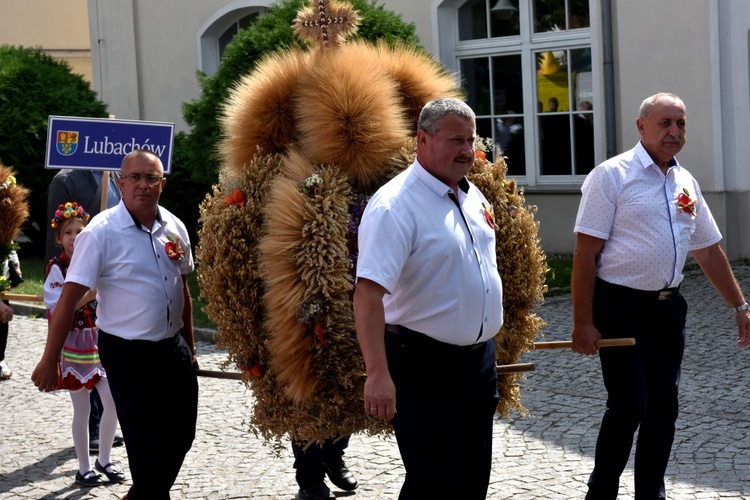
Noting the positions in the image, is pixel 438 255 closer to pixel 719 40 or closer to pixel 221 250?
pixel 221 250

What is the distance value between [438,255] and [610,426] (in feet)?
4.79

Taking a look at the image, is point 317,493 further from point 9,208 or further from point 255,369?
point 9,208

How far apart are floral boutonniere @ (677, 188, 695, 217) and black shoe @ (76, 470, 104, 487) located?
3.38 metres

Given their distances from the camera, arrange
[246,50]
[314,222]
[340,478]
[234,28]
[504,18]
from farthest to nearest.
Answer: [234,28]
[504,18]
[246,50]
[340,478]
[314,222]

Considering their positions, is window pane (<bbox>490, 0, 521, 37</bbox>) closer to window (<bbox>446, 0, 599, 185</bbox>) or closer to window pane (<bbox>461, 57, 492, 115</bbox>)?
window (<bbox>446, 0, 599, 185</bbox>)

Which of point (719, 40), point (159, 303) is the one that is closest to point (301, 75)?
point (159, 303)

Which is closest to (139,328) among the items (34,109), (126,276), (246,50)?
(126,276)

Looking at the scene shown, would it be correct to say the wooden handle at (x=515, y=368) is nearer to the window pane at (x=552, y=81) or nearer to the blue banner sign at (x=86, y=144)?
the blue banner sign at (x=86, y=144)

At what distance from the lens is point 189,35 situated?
18.0 meters

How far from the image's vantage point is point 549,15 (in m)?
14.1

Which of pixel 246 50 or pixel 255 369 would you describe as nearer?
pixel 255 369

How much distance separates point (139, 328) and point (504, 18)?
1041 centimetres

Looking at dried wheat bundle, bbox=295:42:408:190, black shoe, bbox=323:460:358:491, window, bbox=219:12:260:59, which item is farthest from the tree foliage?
dried wheat bundle, bbox=295:42:408:190

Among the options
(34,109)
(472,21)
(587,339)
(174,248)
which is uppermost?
(472,21)
